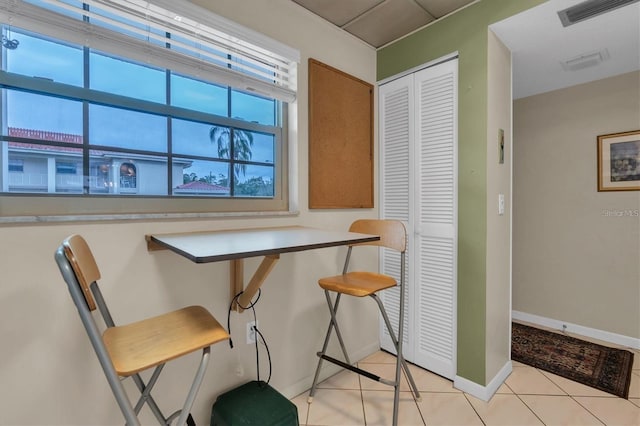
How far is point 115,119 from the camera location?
1.41 meters

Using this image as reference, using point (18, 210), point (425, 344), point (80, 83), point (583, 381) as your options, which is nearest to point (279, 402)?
point (425, 344)

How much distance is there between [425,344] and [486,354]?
423 mm

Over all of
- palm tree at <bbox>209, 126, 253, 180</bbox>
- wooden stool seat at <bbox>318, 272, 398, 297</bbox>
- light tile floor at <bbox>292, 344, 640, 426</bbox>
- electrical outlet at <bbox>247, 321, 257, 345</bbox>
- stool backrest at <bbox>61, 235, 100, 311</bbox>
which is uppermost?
palm tree at <bbox>209, 126, 253, 180</bbox>

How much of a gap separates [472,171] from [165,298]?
1924mm

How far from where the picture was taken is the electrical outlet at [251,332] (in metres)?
1.72

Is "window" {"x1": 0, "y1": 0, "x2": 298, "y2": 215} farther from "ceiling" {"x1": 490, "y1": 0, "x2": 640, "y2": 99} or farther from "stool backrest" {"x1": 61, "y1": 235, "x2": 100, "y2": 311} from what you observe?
"ceiling" {"x1": 490, "y1": 0, "x2": 640, "y2": 99}

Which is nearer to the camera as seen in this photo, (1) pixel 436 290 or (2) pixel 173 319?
(2) pixel 173 319

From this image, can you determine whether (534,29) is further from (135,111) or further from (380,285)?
(135,111)

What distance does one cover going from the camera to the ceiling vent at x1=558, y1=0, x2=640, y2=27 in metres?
1.61

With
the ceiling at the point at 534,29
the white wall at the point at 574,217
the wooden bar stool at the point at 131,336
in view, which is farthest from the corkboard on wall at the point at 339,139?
the white wall at the point at 574,217

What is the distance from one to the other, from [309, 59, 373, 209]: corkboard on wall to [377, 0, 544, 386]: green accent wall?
687 mm

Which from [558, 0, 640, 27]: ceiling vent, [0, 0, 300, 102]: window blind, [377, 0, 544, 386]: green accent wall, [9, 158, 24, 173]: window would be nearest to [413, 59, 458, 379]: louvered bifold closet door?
[377, 0, 544, 386]: green accent wall

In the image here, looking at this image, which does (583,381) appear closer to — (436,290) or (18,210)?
(436,290)

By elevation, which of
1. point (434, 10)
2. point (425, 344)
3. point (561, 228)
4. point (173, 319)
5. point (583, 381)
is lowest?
point (583, 381)
